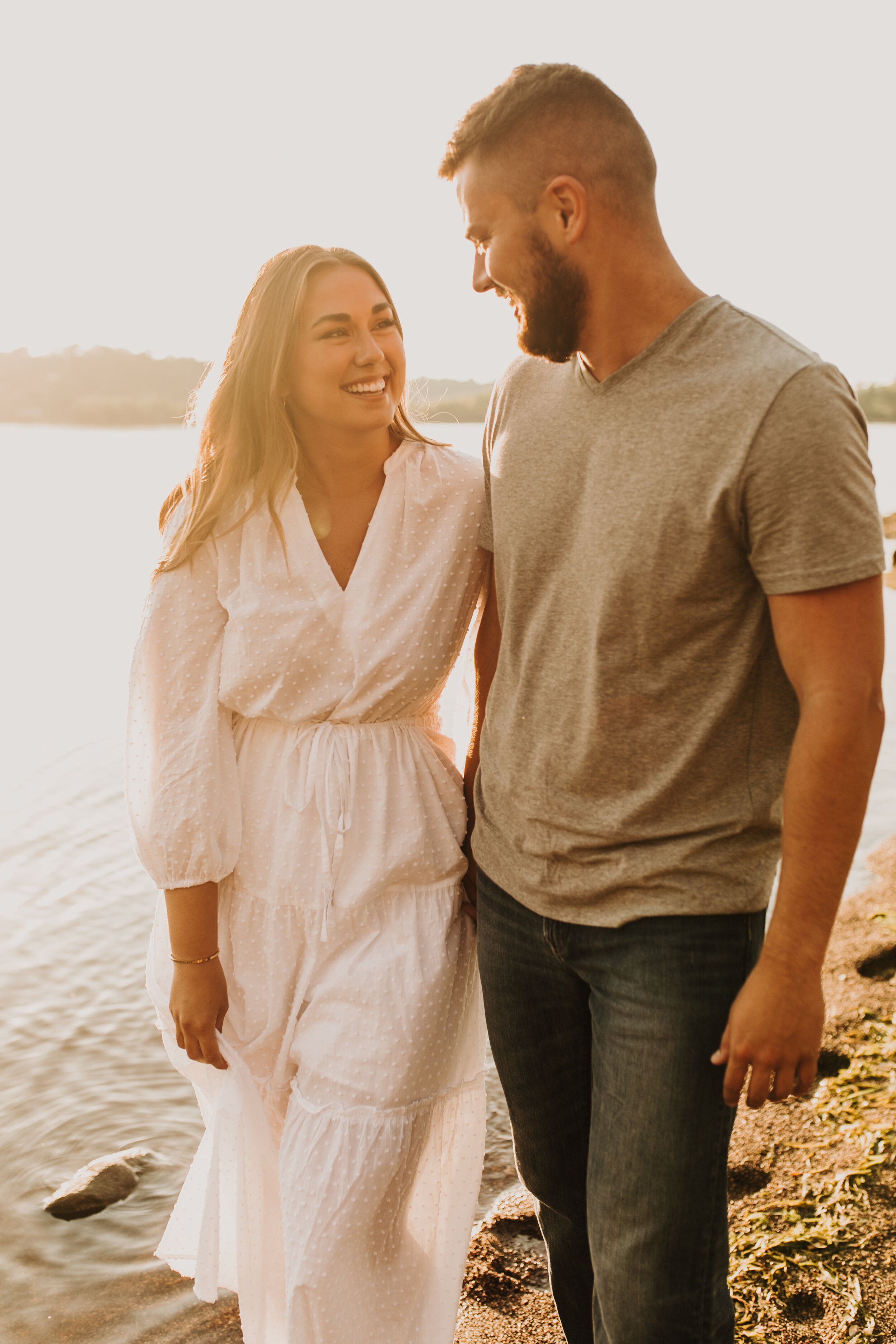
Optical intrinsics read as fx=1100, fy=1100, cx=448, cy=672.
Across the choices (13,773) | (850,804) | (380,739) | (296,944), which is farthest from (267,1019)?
(13,773)

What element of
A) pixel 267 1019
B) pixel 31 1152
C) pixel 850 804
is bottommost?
pixel 31 1152

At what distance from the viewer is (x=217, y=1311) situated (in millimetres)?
2443

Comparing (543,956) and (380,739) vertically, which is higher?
(380,739)

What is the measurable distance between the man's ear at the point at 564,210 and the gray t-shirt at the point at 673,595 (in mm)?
191

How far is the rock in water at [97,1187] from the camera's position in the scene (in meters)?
2.93

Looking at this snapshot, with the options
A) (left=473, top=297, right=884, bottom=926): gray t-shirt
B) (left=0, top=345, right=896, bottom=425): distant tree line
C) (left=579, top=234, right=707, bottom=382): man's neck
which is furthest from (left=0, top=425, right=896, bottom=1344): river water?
(left=0, top=345, right=896, bottom=425): distant tree line

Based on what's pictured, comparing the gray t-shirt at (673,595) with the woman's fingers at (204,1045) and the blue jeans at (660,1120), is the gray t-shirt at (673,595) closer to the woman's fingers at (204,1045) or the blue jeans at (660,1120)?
the blue jeans at (660,1120)

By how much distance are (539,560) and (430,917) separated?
70cm

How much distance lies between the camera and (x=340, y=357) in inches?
77.7

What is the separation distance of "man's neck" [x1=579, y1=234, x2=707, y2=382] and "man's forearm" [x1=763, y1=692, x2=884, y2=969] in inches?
23.5

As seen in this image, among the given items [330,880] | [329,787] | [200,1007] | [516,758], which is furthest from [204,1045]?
[516,758]

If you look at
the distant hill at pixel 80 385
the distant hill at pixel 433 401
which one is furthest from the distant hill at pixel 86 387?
the distant hill at pixel 433 401

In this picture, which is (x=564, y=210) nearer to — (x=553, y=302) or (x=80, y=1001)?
(x=553, y=302)

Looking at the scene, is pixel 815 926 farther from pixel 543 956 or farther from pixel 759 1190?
pixel 759 1190
